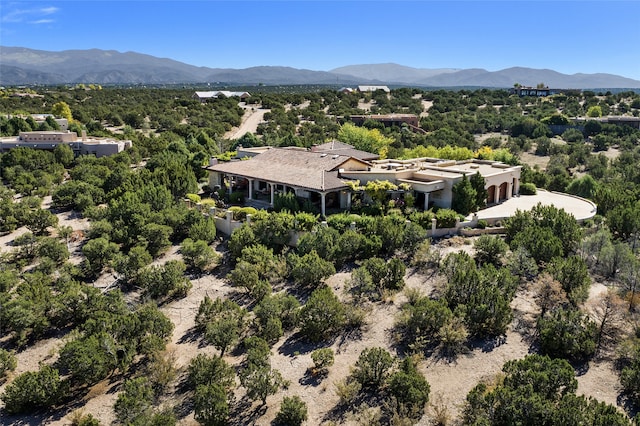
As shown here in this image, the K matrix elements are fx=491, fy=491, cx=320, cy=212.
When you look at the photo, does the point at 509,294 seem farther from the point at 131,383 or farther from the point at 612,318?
the point at 131,383

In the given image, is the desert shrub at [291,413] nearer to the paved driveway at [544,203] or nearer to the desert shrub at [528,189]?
the paved driveway at [544,203]

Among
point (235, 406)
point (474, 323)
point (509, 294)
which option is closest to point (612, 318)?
point (509, 294)

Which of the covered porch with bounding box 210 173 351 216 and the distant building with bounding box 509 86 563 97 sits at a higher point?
the distant building with bounding box 509 86 563 97

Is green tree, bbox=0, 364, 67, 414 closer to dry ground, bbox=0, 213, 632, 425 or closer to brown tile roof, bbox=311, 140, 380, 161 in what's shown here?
dry ground, bbox=0, 213, 632, 425

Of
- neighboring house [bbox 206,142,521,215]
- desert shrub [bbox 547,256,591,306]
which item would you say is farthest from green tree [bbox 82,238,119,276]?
desert shrub [bbox 547,256,591,306]

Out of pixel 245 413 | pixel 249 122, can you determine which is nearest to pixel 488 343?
pixel 245 413

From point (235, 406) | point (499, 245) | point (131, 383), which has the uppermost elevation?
point (499, 245)
